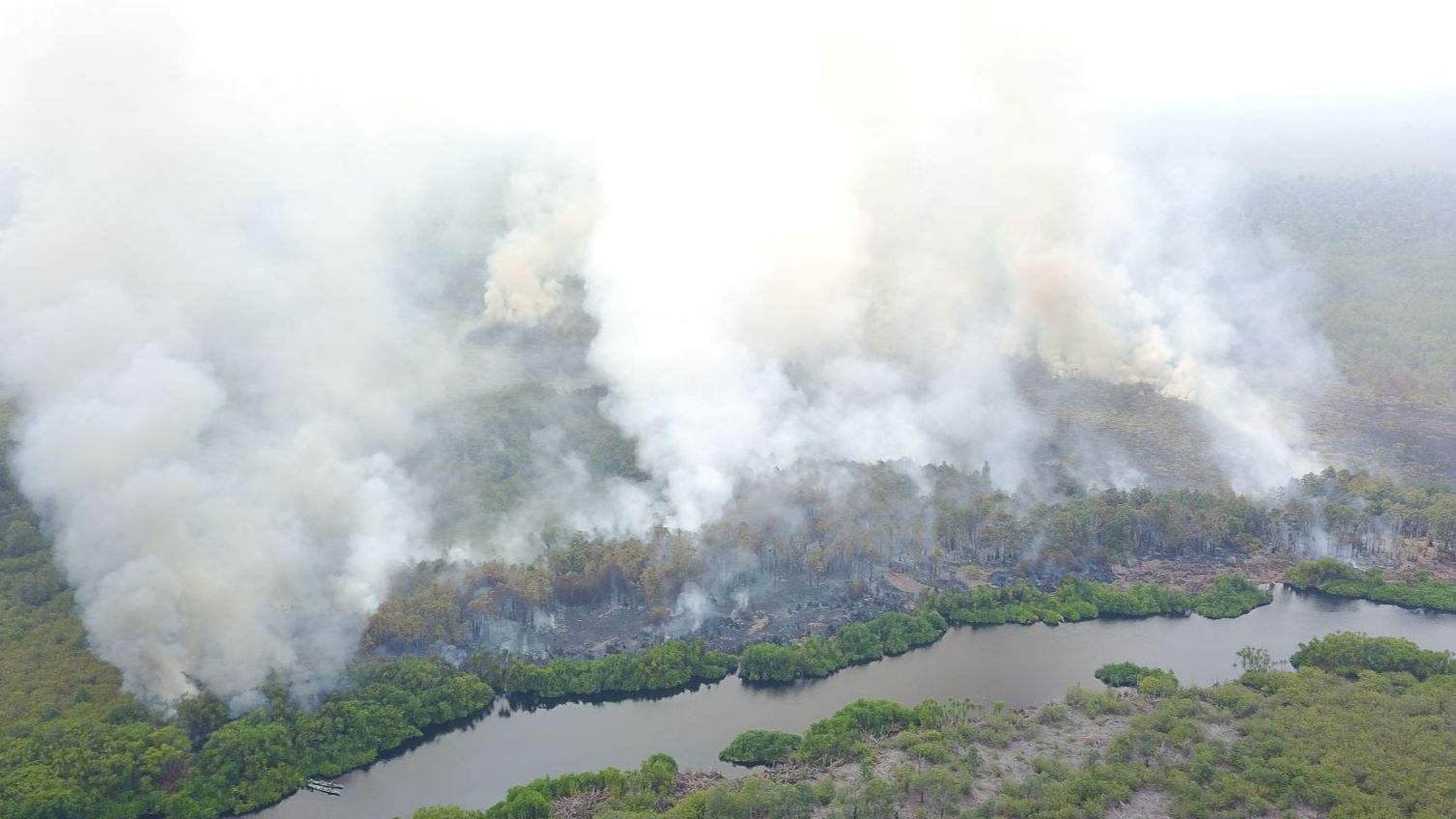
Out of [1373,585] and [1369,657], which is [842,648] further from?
[1373,585]

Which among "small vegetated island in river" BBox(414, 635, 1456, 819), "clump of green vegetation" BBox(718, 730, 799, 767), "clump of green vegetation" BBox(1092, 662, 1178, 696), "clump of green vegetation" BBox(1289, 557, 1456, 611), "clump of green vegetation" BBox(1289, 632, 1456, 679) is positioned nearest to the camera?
"small vegetated island in river" BBox(414, 635, 1456, 819)

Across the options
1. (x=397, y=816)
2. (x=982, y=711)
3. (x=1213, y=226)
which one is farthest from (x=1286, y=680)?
(x=1213, y=226)

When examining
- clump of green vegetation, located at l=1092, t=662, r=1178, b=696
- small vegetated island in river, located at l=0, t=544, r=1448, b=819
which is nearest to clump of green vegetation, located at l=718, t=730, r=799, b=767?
small vegetated island in river, located at l=0, t=544, r=1448, b=819

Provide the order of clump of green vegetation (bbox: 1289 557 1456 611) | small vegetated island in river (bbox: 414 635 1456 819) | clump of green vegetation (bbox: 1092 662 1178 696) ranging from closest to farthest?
small vegetated island in river (bbox: 414 635 1456 819)
clump of green vegetation (bbox: 1092 662 1178 696)
clump of green vegetation (bbox: 1289 557 1456 611)

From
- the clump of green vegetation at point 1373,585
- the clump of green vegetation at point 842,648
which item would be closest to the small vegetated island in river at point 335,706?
the clump of green vegetation at point 842,648

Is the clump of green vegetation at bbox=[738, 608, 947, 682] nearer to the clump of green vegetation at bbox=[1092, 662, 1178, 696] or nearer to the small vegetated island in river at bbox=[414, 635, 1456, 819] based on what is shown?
the small vegetated island in river at bbox=[414, 635, 1456, 819]

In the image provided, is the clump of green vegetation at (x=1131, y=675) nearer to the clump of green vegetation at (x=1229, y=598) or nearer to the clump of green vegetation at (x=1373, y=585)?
the clump of green vegetation at (x=1229, y=598)
